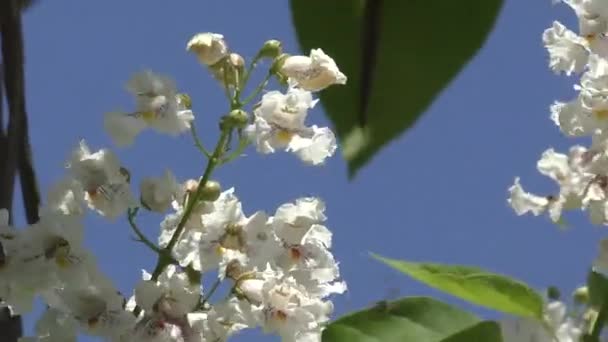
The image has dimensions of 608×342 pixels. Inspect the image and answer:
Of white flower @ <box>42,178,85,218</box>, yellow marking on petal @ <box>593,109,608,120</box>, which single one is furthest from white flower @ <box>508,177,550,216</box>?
white flower @ <box>42,178,85,218</box>

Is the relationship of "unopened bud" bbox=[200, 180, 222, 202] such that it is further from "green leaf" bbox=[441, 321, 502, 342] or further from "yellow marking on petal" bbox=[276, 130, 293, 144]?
"green leaf" bbox=[441, 321, 502, 342]

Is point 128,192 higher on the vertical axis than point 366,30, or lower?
lower

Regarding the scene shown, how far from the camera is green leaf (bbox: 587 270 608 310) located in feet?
1.99

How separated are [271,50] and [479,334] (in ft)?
0.73

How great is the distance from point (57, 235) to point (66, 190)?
0.17 ft

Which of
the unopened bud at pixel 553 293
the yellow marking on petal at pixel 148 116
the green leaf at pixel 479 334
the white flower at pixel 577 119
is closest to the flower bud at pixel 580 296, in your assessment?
the unopened bud at pixel 553 293

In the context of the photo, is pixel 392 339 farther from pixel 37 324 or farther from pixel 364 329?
pixel 37 324

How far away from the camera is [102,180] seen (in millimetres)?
573

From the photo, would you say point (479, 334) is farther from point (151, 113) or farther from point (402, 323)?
point (151, 113)

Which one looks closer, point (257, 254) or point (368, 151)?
point (368, 151)

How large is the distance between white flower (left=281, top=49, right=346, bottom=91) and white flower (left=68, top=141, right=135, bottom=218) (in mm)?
117

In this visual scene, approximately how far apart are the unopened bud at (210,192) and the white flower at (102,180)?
47 millimetres

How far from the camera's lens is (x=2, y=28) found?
0.40 m

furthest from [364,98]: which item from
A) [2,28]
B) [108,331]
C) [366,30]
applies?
[108,331]
